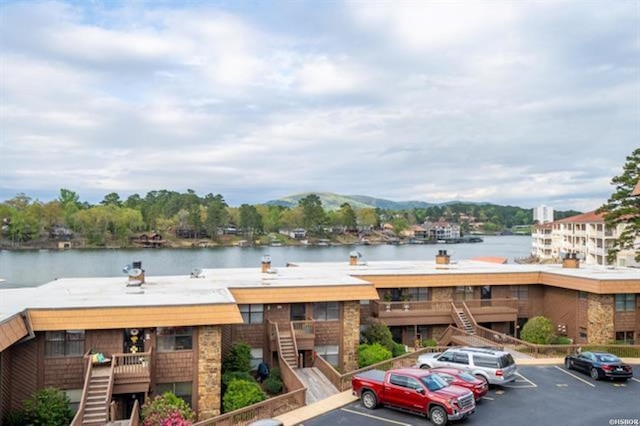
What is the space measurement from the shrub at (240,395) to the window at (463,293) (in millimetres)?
17904

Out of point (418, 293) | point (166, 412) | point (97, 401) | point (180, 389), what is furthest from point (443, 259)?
point (97, 401)

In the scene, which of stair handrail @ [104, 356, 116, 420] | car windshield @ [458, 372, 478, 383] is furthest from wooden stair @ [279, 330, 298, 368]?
car windshield @ [458, 372, 478, 383]

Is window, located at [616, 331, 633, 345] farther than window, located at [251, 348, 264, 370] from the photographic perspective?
Yes

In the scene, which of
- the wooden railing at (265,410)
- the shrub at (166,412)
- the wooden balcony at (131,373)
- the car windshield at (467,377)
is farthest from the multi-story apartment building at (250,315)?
the car windshield at (467,377)

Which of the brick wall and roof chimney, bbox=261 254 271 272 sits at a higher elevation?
roof chimney, bbox=261 254 271 272

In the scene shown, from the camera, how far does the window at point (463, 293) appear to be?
3634 centimetres

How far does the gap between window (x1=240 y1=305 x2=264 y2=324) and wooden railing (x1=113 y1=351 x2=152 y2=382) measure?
279 inches

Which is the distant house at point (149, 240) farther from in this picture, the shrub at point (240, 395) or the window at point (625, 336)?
the window at point (625, 336)

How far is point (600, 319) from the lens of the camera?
33094mm

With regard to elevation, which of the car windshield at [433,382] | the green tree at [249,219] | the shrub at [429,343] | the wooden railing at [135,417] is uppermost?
the green tree at [249,219]

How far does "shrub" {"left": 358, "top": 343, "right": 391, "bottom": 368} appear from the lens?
92.0 feet

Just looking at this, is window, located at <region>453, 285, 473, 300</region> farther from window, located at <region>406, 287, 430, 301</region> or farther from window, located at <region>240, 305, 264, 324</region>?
window, located at <region>240, 305, 264, 324</region>

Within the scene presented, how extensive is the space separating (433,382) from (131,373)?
1203cm

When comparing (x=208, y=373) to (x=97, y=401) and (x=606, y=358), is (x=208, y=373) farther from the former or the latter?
(x=606, y=358)
